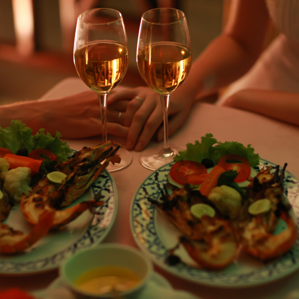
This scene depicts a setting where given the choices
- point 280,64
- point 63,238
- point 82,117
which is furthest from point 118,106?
point 280,64

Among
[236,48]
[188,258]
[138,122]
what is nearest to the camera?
[188,258]

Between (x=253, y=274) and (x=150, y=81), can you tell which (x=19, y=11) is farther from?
(x=253, y=274)

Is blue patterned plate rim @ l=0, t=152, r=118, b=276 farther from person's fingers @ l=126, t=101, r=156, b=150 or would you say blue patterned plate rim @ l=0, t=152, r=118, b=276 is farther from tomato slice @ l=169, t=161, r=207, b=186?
person's fingers @ l=126, t=101, r=156, b=150

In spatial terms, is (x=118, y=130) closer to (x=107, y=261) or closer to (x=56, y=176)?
(x=56, y=176)

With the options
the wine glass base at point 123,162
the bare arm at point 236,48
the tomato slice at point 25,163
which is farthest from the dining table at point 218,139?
the bare arm at point 236,48

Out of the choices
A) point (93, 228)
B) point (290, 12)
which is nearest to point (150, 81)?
point (93, 228)

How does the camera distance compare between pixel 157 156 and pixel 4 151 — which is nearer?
pixel 4 151

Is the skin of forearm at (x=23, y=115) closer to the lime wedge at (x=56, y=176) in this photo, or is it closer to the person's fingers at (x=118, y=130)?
the person's fingers at (x=118, y=130)

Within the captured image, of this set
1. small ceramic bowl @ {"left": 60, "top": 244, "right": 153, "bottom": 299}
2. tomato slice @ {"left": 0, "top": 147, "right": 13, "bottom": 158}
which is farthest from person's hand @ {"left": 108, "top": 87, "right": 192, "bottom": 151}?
small ceramic bowl @ {"left": 60, "top": 244, "right": 153, "bottom": 299}
